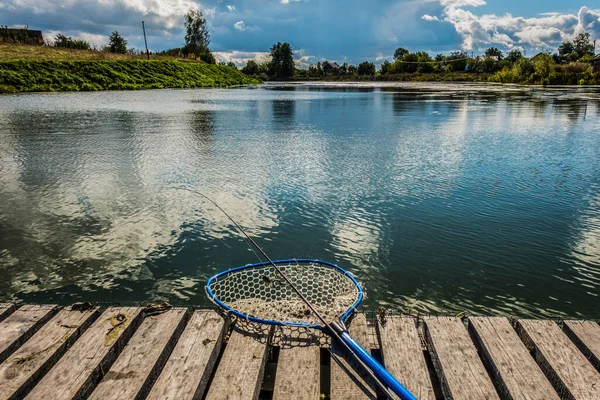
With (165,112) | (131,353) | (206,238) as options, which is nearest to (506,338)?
(131,353)

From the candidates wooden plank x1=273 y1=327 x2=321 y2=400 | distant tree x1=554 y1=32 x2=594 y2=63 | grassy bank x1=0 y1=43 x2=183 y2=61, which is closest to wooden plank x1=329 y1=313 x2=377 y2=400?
wooden plank x1=273 y1=327 x2=321 y2=400

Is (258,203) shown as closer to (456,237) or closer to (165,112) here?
(456,237)

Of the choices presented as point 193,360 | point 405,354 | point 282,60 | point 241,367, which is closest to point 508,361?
point 405,354

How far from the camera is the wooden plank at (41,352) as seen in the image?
362cm

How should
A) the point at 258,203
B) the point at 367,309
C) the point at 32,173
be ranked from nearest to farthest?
the point at 367,309
the point at 258,203
the point at 32,173

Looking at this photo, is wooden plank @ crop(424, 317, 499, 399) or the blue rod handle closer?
the blue rod handle

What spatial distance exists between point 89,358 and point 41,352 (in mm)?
540

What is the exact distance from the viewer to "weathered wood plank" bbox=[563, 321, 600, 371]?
3.99 metres

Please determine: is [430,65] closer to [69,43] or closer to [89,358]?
[69,43]

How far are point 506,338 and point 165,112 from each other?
31.4 metres

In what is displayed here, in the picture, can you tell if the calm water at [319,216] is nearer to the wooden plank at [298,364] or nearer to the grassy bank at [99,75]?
the wooden plank at [298,364]

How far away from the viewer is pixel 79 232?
8.60 meters

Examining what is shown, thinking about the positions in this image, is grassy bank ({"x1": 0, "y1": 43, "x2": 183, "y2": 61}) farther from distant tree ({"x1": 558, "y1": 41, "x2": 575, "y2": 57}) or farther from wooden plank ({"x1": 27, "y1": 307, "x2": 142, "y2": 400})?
distant tree ({"x1": 558, "y1": 41, "x2": 575, "y2": 57})

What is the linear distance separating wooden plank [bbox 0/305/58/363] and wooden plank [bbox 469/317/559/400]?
15.6 ft
